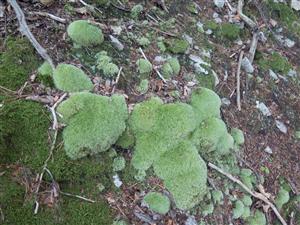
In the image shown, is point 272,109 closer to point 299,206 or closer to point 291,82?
point 291,82

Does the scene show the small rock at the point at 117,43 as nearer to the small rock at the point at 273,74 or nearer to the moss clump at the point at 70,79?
the moss clump at the point at 70,79

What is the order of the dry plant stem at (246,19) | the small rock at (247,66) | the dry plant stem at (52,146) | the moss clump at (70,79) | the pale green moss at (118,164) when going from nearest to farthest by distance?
the dry plant stem at (52,146) < the pale green moss at (118,164) < the moss clump at (70,79) < the small rock at (247,66) < the dry plant stem at (246,19)

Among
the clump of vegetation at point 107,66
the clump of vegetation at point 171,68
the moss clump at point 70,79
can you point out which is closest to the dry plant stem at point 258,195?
the clump of vegetation at point 171,68

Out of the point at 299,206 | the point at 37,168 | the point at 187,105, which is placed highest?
the point at 187,105

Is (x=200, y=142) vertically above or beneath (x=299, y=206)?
above

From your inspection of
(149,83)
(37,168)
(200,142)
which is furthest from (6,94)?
(200,142)

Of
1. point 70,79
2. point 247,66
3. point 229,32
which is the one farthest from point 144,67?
point 229,32

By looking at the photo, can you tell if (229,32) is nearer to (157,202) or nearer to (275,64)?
(275,64)
